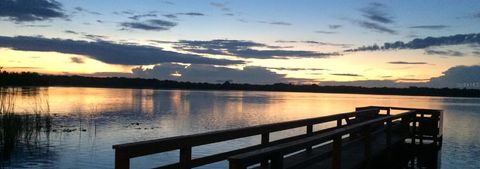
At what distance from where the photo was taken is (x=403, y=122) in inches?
675

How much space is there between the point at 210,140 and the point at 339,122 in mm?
8070

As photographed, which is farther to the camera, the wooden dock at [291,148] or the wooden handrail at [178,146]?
the wooden handrail at [178,146]

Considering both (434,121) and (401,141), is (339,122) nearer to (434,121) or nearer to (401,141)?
(401,141)

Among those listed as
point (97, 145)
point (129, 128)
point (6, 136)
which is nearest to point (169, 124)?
point (129, 128)

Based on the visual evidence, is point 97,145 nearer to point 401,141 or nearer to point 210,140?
point 401,141

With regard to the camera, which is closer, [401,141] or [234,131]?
[234,131]

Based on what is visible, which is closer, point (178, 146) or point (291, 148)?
point (291, 148)

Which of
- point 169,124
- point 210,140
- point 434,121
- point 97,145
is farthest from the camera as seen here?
point 169,124

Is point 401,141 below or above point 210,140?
below

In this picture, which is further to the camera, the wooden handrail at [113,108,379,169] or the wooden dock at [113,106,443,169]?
the wooden handrail at [113,108,379,169]

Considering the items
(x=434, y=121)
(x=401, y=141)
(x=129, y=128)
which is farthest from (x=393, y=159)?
(x=129, y=128)

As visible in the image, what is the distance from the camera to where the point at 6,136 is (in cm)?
1967

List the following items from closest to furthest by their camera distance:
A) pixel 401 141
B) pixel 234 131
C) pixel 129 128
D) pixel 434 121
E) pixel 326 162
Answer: pixel 234 131 < pixel 326 162 < pixel 401 141 < pixel 434 121 < pixel 129 128

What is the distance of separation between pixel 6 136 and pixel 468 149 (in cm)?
2092
